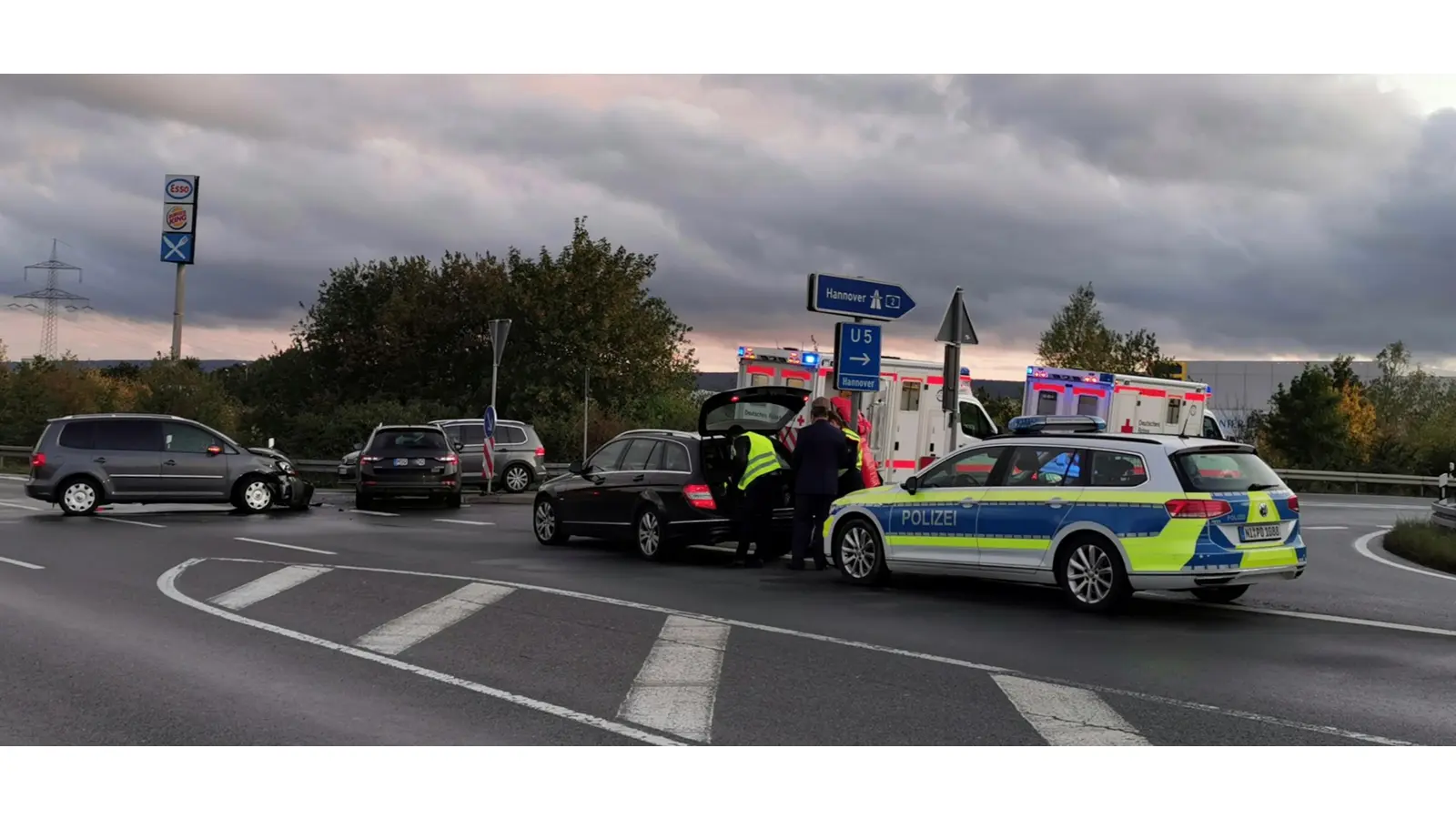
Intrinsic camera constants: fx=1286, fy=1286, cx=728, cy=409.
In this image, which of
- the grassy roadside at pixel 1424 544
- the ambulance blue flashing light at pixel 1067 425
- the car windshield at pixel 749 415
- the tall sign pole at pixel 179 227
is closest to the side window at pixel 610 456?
the car windshield at pixel 749 415

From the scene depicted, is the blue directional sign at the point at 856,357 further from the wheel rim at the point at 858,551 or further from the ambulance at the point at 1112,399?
the ambulance at the point at 1112,399

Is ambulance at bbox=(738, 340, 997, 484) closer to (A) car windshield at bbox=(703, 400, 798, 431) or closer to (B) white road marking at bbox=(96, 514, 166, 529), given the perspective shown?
(A) car windshield at bbox=(703, 400, 798, 431)

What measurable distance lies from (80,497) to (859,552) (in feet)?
47.8

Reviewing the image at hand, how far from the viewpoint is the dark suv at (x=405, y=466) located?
23.9 meters

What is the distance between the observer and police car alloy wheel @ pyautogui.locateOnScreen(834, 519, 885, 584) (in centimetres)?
1272

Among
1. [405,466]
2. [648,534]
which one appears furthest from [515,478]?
[648,534]

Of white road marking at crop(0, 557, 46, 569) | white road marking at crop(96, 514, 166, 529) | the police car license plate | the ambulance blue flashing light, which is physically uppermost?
the ambulance blue flashing light

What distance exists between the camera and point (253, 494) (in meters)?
22.5

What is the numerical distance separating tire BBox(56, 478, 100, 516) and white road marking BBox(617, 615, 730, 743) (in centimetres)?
1498

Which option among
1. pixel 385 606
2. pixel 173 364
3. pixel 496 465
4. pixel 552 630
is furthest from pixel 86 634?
pixel 173 364

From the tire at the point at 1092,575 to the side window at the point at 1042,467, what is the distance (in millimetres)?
584

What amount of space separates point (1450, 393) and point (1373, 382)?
14.0ft

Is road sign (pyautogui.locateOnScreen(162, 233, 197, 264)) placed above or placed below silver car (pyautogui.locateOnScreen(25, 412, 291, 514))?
above

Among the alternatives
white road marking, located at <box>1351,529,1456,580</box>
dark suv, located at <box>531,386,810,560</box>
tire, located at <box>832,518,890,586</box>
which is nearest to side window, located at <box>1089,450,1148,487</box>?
tire, located at <box>832,518,890,586</box>
